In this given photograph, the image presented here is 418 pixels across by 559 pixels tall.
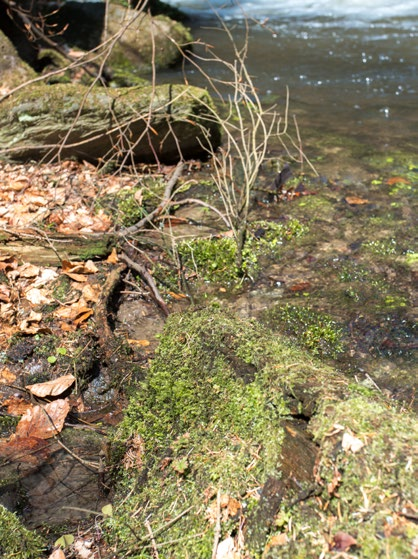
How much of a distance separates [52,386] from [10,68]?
6.14 metres

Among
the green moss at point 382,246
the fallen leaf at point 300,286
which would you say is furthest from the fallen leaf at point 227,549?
the green moss at point 382,246

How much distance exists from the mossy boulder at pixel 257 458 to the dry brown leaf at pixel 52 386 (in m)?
0.51

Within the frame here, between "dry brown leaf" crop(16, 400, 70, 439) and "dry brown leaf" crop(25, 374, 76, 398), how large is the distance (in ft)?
0.32

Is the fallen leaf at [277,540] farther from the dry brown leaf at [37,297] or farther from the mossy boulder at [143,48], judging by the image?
the mossy boulder at [143,48]

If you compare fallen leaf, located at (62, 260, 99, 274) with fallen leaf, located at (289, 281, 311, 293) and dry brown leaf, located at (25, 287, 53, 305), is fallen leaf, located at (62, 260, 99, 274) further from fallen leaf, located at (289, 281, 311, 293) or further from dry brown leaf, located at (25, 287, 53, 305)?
fallen leaf, located at (289, 281, 311, 293)

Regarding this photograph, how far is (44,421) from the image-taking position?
361 cm

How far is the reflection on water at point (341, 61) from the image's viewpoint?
27.3 ft

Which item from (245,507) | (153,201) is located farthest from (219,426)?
(153,201)

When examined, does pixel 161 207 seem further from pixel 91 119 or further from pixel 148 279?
pixel 91 119

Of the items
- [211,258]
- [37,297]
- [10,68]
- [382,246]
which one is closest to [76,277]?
[37,297]

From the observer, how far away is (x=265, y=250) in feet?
17.0

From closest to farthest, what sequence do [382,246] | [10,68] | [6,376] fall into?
[6,376] < [382,246] < [10,68]

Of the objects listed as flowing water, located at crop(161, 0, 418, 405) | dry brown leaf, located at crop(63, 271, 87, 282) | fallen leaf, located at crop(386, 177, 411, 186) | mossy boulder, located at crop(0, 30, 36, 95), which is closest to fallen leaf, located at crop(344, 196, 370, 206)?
flowing water, located at crop(161, 0, 418, 405)

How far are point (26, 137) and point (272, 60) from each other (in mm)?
6505
